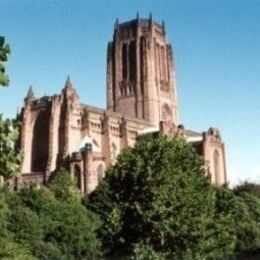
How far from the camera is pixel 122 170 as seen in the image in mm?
34469

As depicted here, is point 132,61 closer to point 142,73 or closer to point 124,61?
point 124,61

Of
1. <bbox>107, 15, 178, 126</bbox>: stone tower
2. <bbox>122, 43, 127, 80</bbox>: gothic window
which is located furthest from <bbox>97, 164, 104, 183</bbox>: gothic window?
<bbox>122, 43, 127, 80</bbox>: gothic window

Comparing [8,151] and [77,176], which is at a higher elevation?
[77,176]

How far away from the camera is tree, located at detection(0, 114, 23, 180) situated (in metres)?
7.04

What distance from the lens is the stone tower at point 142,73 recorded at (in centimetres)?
10349

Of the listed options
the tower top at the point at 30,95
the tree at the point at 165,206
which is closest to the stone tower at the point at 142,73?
the tower top at the point at 30,95

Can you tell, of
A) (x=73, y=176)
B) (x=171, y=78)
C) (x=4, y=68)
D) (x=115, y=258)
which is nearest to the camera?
(x=4, y=68)

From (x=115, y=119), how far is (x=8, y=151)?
78930 millimetres

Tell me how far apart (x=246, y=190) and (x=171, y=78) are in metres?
39.5

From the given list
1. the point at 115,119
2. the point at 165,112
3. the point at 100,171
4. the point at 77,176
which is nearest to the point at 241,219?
the point at 100,171

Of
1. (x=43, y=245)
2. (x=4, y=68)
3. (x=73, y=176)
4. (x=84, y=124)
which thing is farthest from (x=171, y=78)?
(x=4, y=68)

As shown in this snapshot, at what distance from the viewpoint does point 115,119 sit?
8600cm

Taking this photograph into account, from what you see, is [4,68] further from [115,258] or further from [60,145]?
[60,145]

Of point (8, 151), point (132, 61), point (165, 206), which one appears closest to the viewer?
point (8, 151)
